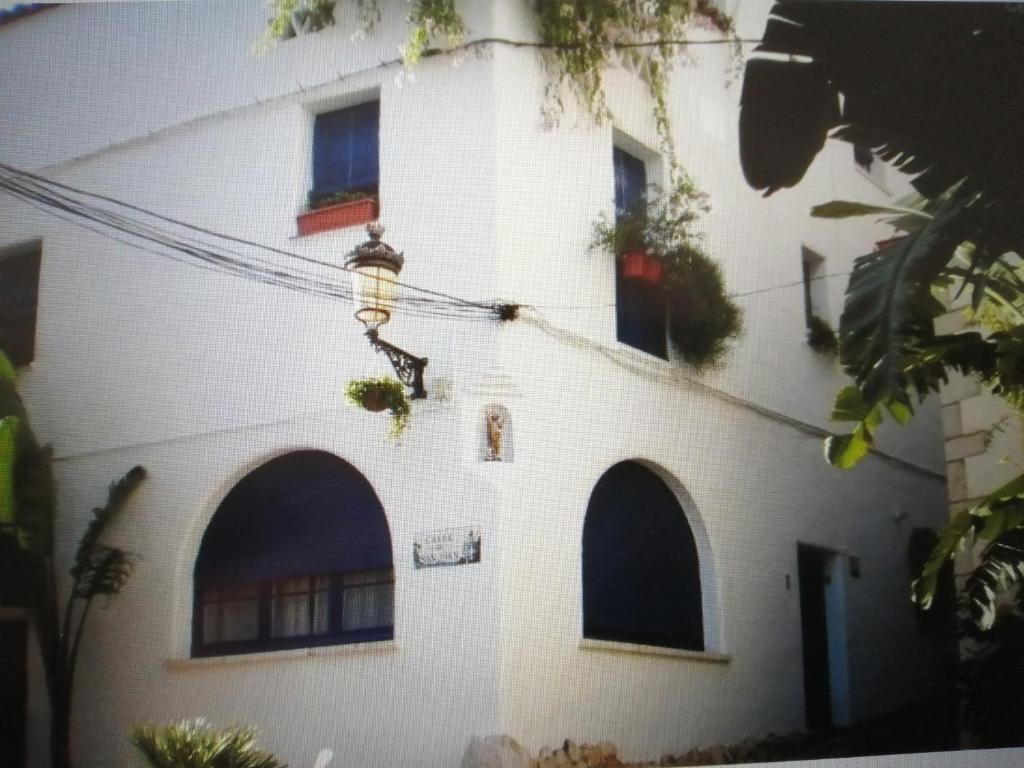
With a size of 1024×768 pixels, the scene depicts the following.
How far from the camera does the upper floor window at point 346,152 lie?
4.42 meters

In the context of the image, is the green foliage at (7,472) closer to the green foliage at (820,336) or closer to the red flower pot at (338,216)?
the red flower pot at (338,216)

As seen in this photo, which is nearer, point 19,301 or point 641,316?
point 19,301

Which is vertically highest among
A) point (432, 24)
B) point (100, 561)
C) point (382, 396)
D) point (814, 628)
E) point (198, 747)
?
point (432, 24)

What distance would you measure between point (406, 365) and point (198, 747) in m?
1.35

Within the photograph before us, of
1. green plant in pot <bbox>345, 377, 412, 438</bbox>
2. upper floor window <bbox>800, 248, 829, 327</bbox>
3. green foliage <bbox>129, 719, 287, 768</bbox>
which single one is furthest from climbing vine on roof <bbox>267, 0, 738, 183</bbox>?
green foliage <bbox>129, 719, 287, 768</bbox>

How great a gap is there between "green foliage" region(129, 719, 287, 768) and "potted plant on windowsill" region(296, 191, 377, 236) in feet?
5.50

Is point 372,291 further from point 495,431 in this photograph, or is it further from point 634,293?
point 634,293

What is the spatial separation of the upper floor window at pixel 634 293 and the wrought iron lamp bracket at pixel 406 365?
0.88 m

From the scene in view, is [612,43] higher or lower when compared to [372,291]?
higher

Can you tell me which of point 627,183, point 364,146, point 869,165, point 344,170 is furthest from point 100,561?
point 869,165

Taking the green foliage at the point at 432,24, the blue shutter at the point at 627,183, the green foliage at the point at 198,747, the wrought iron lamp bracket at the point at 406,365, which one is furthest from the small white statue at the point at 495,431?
the green foliage at the point at 432,24

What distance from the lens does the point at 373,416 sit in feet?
13.5

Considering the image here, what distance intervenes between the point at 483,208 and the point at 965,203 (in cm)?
163

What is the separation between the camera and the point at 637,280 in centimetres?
470
